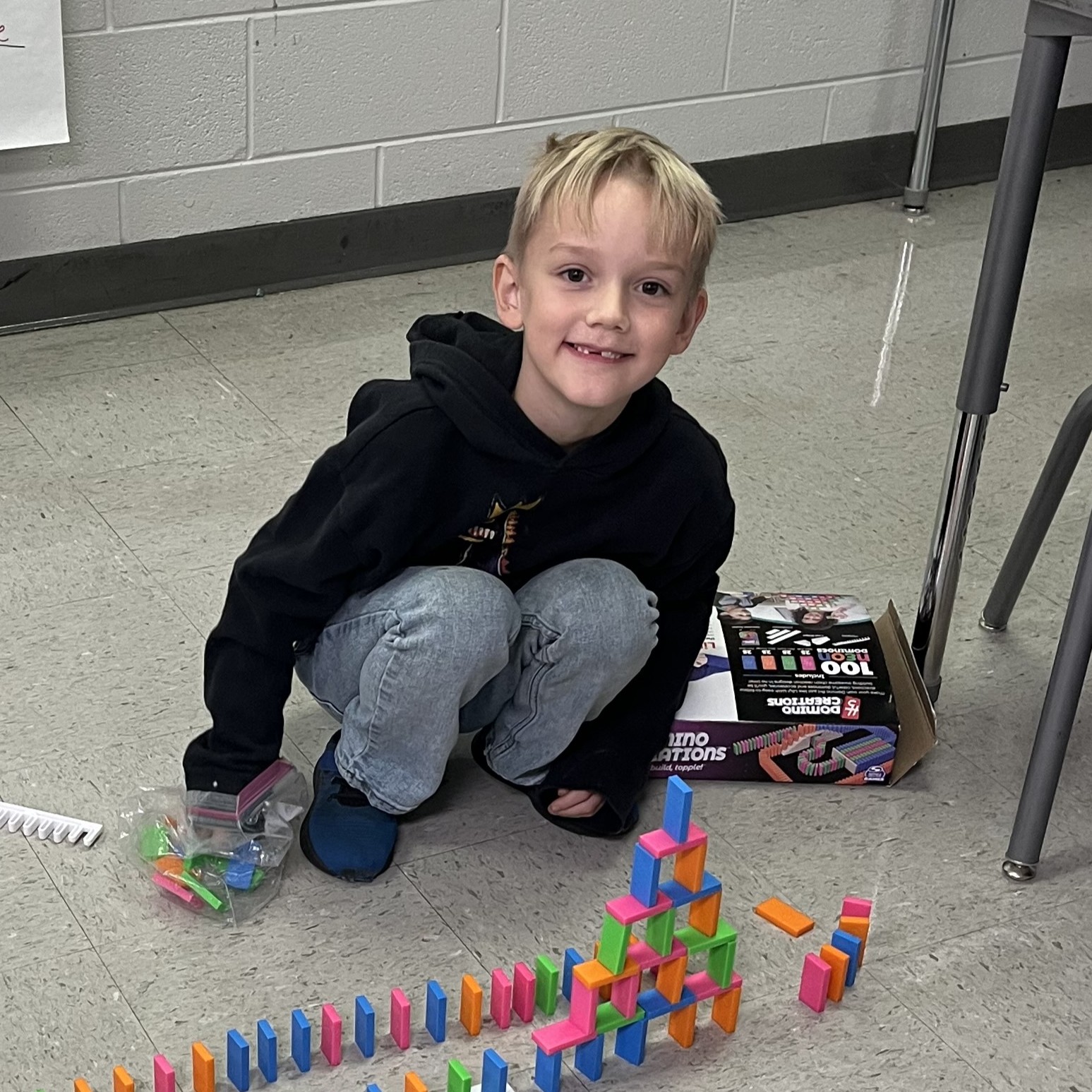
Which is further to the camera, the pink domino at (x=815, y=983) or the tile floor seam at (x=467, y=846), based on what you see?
the tile floor seam at (x=467, y=846)

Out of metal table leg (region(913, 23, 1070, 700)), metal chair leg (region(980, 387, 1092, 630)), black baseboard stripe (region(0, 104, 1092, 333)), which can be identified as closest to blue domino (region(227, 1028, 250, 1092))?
metal table leg (region(913, 23, 1070, 700))

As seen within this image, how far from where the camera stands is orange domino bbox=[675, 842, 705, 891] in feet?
4.32

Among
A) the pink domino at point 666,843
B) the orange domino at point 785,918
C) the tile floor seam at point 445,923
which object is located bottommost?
the tile floor seam at point 445,923

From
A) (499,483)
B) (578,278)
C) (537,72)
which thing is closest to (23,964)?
(499,483)

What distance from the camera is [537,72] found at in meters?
2.82

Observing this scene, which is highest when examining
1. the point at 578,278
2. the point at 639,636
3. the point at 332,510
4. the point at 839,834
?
the point at 578,278

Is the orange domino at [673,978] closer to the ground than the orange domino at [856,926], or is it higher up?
higher up

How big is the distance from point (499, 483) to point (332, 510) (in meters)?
0.15

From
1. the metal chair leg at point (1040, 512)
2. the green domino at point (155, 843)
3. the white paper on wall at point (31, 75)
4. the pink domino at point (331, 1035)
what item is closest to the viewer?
the pink domino at point (331, 1035)

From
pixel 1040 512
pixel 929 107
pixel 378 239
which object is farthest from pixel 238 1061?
pixel 929 107

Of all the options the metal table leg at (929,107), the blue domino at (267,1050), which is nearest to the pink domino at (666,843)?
the blue domino at (267,1050)

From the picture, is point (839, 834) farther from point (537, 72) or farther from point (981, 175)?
point (981, 175)

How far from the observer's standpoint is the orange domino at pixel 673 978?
1.37m

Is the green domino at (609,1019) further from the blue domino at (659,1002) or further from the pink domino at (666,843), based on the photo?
the pink domino at (666,843)
